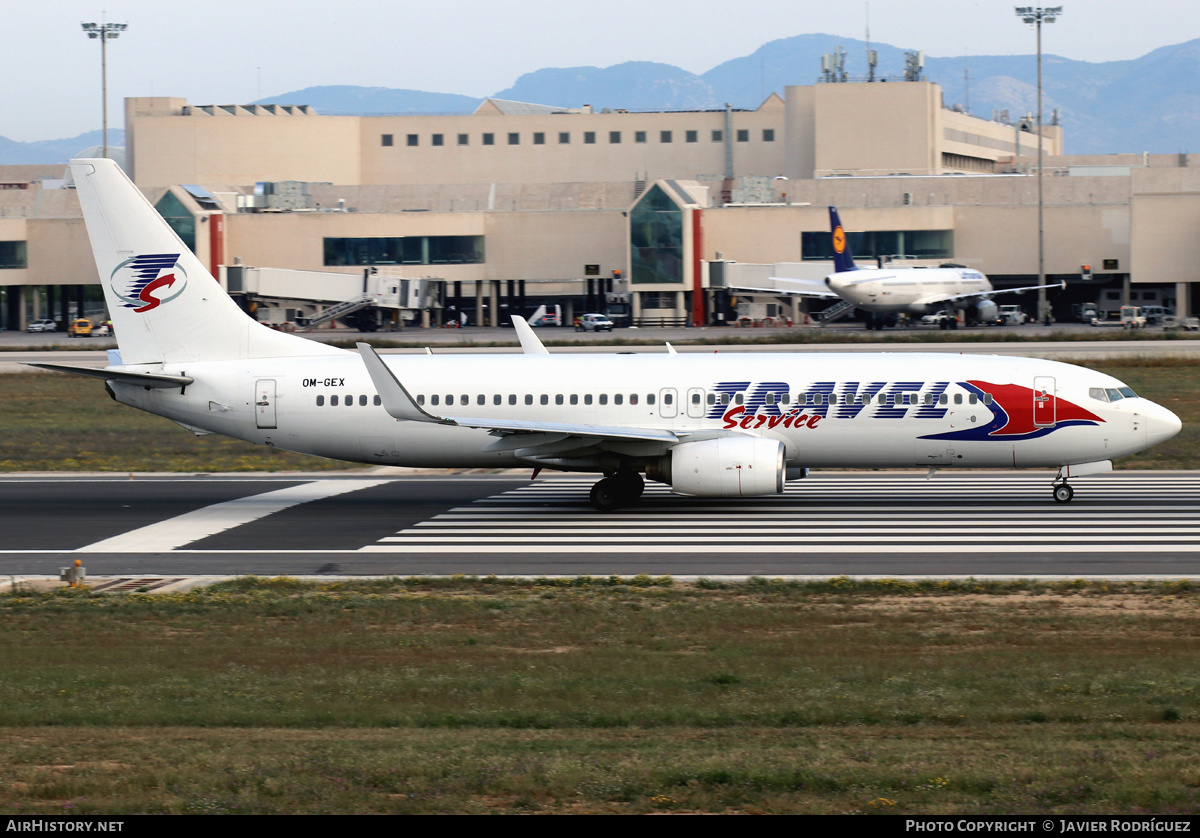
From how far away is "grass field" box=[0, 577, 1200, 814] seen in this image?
35.7 ft

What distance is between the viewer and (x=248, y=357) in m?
34.0

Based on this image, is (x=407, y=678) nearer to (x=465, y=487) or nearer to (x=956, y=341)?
(x=465, y=487)

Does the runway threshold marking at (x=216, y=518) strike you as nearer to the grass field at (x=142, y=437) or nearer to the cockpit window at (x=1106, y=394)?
the grass field at (x=142, y=437)

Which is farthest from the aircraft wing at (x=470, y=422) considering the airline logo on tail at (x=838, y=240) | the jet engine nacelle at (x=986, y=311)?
the jet engine nacelle at (x=986, y=311)

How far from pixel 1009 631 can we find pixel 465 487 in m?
20.8

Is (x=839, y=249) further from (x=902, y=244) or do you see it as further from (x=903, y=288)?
(x=902, y=244)

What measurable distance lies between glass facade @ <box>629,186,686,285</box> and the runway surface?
79.7 metres

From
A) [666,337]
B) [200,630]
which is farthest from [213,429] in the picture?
[666,337]

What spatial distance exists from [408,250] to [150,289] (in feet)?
302

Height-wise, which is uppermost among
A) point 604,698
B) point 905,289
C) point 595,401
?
point 905,289

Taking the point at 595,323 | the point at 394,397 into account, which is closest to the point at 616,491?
the point at 394,397

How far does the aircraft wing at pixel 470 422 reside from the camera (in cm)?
3000

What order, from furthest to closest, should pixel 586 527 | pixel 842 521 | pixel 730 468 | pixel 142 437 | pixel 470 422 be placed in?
pixel 142 437, pixel 470 422, pixel 730 468, pixel 842 521, pixel 586 527

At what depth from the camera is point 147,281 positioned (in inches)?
1328
